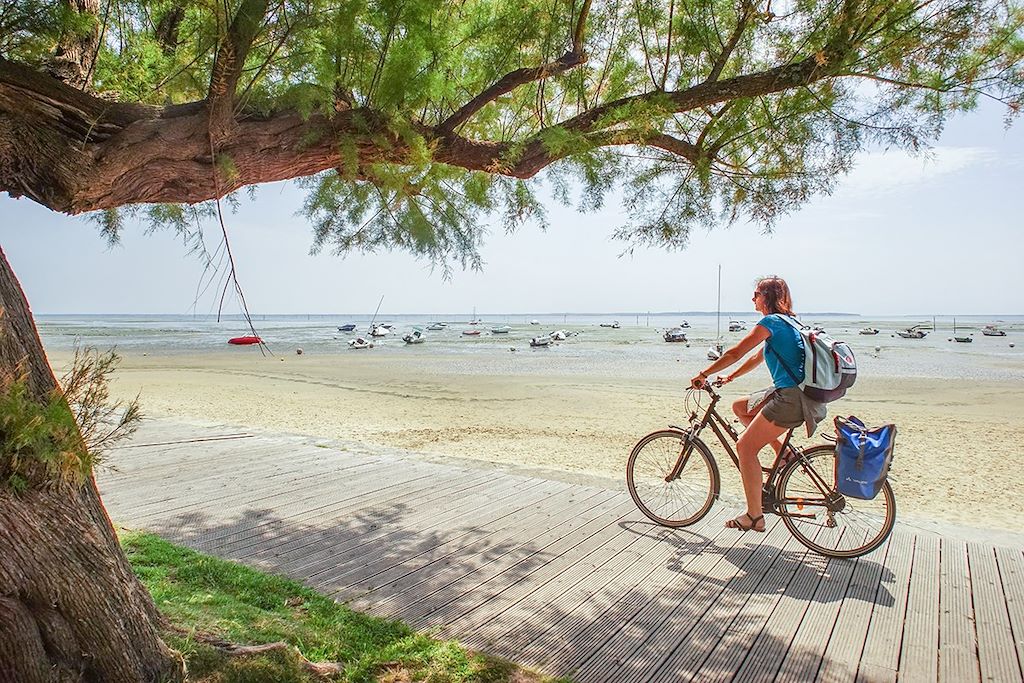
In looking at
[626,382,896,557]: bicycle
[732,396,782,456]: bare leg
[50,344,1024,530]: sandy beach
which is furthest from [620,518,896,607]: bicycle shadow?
[50,344,1024,530]: sandy beach

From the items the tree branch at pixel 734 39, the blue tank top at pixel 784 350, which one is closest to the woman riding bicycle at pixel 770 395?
the blue tank top at pixel 784 350

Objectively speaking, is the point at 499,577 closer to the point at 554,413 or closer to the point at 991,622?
the point at 991,622

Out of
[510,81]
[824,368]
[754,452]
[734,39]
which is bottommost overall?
[754,452]

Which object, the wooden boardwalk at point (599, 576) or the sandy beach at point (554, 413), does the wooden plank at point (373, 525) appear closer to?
the wooden boardwalk at point (599, 576)

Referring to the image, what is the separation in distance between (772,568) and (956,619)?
0.77 meters

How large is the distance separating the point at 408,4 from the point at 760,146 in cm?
182

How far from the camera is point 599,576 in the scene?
10.1 ft

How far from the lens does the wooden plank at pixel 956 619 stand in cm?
226

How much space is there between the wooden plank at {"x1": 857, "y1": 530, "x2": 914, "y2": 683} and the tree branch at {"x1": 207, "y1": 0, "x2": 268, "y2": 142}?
3.14 m

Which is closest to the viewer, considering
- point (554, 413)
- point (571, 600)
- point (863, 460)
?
point (571, 600)

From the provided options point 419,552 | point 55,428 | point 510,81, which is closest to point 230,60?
point 510,81

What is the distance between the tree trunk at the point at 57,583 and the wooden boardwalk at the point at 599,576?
19 cm

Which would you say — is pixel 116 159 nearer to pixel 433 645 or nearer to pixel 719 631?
pixel 433 645

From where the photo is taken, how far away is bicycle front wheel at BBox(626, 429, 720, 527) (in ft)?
12.6
